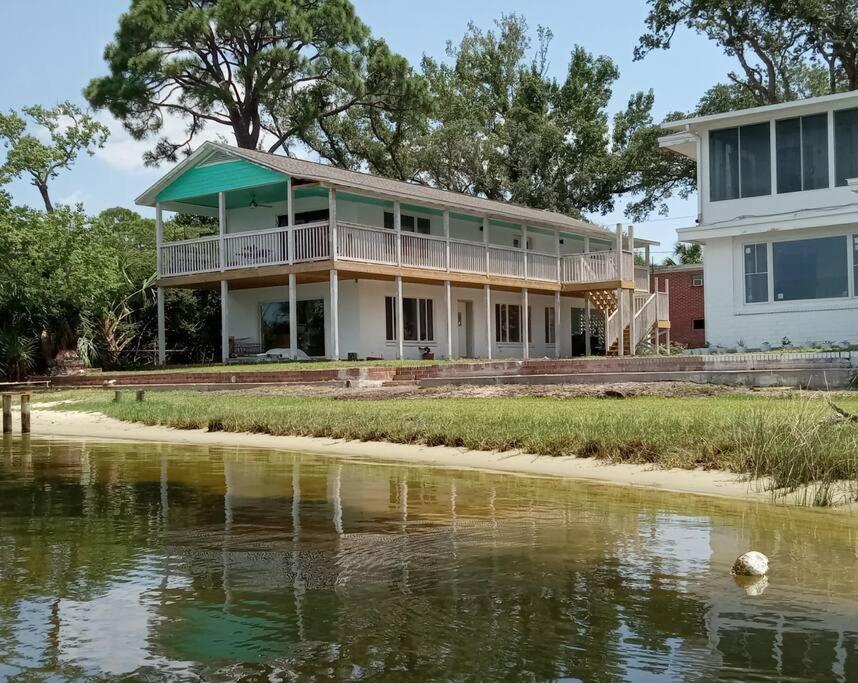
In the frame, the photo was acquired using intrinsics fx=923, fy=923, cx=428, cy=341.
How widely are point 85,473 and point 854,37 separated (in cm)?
3466

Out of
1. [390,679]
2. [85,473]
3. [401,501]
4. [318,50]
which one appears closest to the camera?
[390,679]

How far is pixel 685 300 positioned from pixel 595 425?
2885cm

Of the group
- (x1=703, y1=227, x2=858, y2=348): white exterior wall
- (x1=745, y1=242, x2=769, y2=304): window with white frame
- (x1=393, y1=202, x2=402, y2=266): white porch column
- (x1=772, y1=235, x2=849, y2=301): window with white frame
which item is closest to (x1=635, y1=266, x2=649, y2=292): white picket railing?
(x1=393, y1=202, x2=402, y2=266): white porch column

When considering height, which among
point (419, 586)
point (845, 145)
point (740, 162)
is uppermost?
point (845, 145)

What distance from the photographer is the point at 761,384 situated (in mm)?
15781

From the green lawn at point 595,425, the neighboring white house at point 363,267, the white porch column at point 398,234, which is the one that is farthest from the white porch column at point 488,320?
the green lawn at point 595,425

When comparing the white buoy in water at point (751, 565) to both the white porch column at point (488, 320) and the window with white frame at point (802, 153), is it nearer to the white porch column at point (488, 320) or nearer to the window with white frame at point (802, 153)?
the window with white frame at point (802, 153)

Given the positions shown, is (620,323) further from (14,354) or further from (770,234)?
(14,354)

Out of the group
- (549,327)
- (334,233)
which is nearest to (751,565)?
(334,233)

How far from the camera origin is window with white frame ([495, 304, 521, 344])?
33.1 meters

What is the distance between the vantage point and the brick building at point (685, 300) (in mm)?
37656

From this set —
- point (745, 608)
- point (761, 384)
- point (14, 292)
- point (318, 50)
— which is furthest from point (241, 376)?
point (318, 50)

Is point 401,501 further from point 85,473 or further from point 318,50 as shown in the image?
point 318,50

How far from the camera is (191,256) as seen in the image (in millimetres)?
27516
